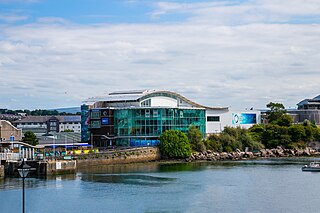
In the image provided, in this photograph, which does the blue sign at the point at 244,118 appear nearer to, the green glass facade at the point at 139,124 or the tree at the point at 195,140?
the tree at the point at 195,140

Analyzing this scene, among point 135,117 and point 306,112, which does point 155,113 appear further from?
point 306,112

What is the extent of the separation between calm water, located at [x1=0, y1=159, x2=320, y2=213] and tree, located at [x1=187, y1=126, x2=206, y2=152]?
14.0m

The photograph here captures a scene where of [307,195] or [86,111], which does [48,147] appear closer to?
[86,111]

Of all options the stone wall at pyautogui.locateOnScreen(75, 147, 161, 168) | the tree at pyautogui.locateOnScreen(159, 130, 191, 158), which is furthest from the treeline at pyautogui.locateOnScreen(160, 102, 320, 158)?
the stone wall at pyautogui.locateOnScreen(75, 147, 161, 168)

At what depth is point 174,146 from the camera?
63.9 metres

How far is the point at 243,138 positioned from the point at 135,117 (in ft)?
46.2

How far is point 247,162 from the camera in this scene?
62375mm

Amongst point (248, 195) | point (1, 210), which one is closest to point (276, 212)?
point (248, 195)

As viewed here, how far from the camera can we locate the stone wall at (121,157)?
2128 inches

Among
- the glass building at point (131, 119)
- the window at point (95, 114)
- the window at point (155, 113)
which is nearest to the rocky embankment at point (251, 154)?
the glass building at point (131, 119)

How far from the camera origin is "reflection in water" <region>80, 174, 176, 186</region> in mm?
43219

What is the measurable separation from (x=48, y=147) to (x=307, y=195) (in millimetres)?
31363

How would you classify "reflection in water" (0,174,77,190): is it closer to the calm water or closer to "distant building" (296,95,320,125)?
the calm water

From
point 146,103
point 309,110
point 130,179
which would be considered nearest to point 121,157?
point 146,103
